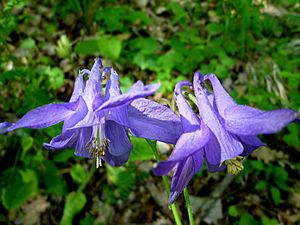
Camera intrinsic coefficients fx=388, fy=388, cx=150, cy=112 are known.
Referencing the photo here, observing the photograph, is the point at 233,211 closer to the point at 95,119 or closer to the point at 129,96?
the point at 95,119

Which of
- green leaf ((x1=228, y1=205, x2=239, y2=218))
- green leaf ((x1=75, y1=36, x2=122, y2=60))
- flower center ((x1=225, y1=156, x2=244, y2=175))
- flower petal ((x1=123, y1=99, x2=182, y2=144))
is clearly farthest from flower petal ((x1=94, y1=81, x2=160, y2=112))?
green leaf ((x1=75, y1=36, x2=122, y2=60))

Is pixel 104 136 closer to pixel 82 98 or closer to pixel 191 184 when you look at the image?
pixel 82 98

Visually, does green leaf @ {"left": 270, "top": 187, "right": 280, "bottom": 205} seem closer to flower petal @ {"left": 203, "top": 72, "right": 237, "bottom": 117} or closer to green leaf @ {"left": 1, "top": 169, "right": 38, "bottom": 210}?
flower petal @ {"left": 203, "top": 72, "right": 237, "bottom": 117}

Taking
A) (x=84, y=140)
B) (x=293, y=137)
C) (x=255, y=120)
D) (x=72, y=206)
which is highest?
(x=255, y=120)

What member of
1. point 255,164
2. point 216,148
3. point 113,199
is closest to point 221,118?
point 216,148

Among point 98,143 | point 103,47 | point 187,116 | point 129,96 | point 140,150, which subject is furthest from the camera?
point 103,47

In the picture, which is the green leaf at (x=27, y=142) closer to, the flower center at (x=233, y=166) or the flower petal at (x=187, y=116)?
the flower petal at (x=187, y=116)

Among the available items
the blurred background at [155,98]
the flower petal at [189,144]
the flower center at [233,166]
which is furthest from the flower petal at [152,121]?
the blurred background at [155,98]

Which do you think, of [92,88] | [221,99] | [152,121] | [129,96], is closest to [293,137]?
[221,99]
